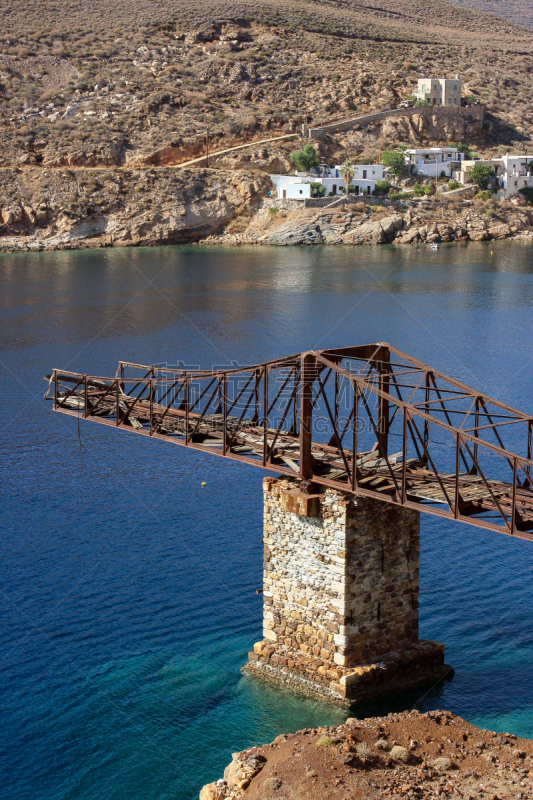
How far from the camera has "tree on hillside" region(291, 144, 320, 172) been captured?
10388cm

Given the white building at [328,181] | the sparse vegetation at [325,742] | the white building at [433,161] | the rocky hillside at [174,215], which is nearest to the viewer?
the sparse vegetation at [325,742]

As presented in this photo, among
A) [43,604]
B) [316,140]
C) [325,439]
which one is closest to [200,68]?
[316,140]

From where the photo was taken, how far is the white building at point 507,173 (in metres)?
111

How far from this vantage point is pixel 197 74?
115m

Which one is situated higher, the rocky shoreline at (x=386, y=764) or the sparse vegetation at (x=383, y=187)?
the sparse vegetation at (x=383, y=187)

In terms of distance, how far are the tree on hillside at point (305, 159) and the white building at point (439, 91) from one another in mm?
20239

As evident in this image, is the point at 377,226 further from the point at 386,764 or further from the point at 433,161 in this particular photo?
the point at 386,764

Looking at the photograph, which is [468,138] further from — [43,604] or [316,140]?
[43,604]

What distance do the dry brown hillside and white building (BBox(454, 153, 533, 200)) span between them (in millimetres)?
10868

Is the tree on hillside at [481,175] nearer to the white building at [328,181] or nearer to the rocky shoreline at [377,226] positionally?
the rocky shoreline at [377,226]

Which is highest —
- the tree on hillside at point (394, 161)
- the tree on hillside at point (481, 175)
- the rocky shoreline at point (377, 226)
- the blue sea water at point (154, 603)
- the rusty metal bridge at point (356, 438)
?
the tree on hillside at point (394, 161)

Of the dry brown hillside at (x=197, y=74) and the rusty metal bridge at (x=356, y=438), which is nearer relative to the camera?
the rusty metal bridge at (x=356, y=438)

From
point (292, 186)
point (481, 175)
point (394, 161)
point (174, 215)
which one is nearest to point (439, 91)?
point (481, 175)

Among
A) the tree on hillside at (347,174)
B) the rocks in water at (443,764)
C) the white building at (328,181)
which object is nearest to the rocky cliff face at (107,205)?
the white building at (328,181)
